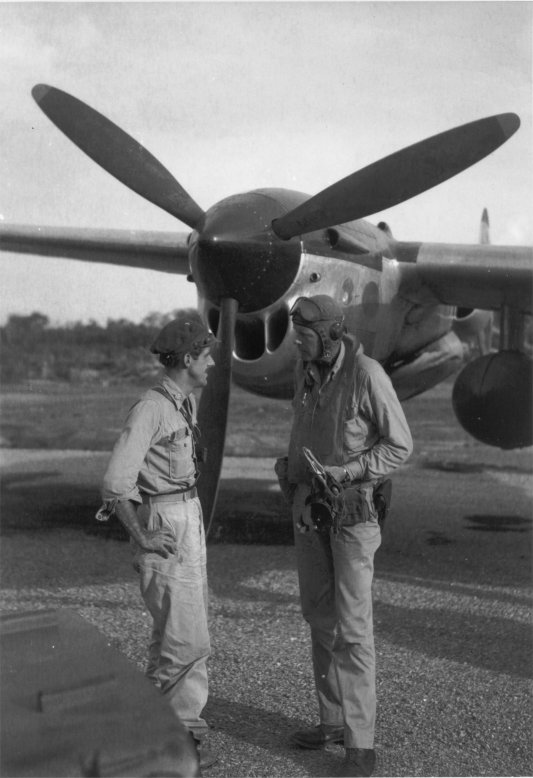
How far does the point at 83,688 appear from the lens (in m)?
1.82

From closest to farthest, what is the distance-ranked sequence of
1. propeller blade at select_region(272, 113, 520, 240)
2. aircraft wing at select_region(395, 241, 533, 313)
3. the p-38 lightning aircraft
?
propeller blade at select_region(272, 113, 520, 240) → the p-38 lightning aircraft → aircraft wing at select_region(395, 241, 533, 313)

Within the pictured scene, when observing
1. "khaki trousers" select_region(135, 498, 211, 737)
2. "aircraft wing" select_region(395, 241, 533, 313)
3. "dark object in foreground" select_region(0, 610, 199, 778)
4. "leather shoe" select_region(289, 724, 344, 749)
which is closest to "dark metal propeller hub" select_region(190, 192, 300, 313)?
"aircraft wing" select_region(395, 241, 533, 313)

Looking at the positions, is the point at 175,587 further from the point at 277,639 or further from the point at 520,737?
the point at 277,639

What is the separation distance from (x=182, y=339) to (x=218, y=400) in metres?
2.92

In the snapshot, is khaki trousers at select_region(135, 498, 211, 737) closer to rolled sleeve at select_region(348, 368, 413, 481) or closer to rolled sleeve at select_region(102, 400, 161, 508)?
rolled sleeve at select_region(102, 400, 161, 508)

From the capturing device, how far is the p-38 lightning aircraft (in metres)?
6.07

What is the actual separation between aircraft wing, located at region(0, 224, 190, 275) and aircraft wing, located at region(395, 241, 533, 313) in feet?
8.67

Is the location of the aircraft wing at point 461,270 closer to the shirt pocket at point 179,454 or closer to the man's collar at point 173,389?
the man's collar at point 173,389

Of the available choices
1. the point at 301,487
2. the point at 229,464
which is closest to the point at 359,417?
the point at 301,487

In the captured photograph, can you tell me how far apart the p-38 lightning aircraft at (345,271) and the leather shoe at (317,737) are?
2632mm

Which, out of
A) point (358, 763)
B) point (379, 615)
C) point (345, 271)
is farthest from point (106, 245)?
point (358, 763)

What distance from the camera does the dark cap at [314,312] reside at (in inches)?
148

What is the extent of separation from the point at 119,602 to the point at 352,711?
3.09 metres

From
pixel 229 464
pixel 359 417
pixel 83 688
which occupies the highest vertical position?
pixel 359 417
